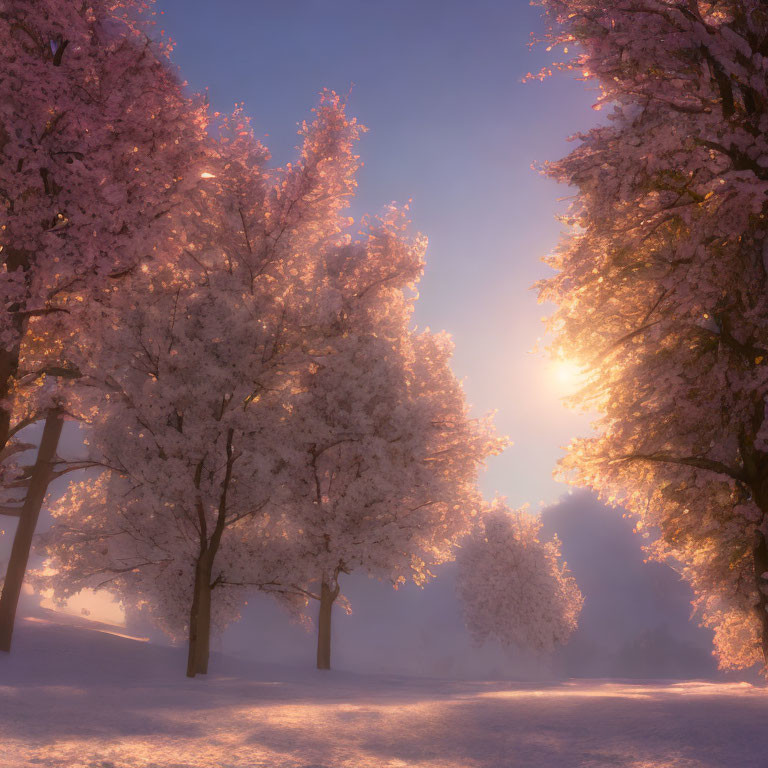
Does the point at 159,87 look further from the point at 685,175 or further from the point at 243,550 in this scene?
the point at 243,550

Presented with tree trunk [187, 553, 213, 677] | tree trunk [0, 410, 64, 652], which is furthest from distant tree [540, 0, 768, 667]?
tree trunk [0, 410, 64, 652]

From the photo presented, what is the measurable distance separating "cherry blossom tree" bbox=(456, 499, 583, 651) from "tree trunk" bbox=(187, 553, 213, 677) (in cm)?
2003

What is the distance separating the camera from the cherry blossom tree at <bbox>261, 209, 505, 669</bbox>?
15180 mm

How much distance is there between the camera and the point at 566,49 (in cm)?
991

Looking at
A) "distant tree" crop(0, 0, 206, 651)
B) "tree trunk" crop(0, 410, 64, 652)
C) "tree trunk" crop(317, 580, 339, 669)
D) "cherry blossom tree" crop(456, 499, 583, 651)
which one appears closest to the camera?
"distant tree" crop(0, 0, 206, 651)

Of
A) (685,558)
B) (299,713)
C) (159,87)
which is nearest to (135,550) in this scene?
(299,713)

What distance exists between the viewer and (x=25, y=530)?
1425 cm

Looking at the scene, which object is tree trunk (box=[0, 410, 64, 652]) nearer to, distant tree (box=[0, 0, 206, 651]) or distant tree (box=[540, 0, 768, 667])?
distant tree (box=[0, 0, 206, 651])

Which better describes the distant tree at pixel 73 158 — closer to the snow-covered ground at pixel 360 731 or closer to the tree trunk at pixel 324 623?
the snow-covered ground at pixel 360 731

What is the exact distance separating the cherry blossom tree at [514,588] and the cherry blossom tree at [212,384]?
759 inches

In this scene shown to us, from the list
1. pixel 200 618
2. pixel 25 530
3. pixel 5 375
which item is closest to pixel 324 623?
pixel 200 618

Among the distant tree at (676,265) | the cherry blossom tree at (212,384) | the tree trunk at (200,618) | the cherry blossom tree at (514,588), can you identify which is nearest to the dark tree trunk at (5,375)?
the cherry blossom tree at (212,384)

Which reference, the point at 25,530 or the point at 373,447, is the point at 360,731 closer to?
the point at 373,447

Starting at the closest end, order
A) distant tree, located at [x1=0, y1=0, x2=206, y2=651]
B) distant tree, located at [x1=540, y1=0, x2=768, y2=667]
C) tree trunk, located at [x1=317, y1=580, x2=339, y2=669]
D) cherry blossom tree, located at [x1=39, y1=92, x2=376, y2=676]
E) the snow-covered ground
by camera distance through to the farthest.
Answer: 1. the snow-covered ground
2. distant tree, located at [x1=540, y1=0, x2=768, y2=667]
3. distant tree, located at [x1=0, y1=0, x2=206, y2=651]
4. cherry blossom tree, located at [x1=39, y1=92, x2=376, y2=676]
5. tree trunk, located at [x1=317, y1=580, x2=339, y2=669]
